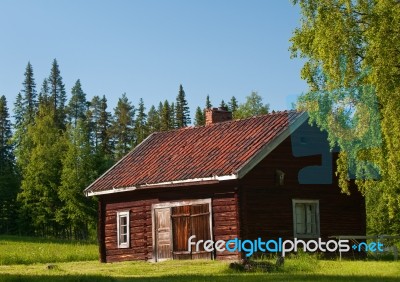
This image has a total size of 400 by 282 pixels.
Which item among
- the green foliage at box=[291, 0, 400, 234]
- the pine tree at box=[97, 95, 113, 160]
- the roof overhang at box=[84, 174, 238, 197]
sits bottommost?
the roof overhang at box=[84, 174, 238, 197]

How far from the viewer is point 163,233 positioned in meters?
29.5

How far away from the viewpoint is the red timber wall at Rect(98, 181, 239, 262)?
2742cm

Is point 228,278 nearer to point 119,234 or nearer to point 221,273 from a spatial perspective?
point 221,273

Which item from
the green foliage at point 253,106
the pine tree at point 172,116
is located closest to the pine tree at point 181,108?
the pine tree at point 172,116

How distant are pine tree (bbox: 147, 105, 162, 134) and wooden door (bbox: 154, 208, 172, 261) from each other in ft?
261

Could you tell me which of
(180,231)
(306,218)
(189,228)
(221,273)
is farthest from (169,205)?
(221,273)

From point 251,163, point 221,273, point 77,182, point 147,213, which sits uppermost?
point 77,182

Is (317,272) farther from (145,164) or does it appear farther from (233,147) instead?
(145,164)

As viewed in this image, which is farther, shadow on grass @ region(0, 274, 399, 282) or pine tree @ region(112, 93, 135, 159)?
pine tree @ region(112, 93, 135, 159)

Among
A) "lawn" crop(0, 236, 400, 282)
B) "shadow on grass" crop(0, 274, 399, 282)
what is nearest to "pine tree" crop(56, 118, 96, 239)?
"lawn" crop(0, 236, 400, 282)

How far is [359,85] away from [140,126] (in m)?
82.5

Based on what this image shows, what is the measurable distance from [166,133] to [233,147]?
6.35 m

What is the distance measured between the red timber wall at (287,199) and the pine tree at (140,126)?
73.3m

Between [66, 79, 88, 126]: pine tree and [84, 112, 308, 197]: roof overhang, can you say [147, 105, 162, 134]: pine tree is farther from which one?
[84, 112, 308, 197]: roof overhang
